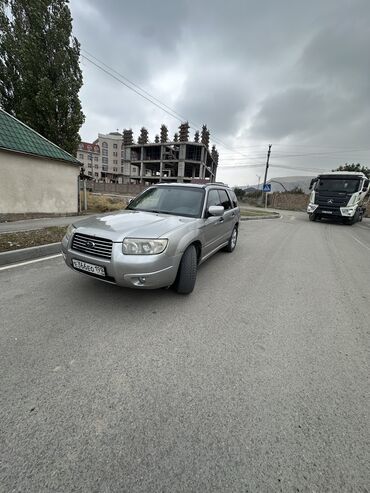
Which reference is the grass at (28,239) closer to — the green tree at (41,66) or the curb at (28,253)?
the curb at (28,253)

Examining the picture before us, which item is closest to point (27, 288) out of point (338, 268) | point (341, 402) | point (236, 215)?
point (341, 402)

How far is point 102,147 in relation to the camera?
82.7m

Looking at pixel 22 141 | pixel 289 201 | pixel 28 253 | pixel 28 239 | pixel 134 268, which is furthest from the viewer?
pixel 289 201

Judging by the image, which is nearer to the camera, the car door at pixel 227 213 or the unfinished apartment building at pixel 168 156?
the car door at pixel 227 213

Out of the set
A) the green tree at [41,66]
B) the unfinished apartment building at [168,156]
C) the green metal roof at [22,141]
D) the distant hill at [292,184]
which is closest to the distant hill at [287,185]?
the distant hill at [292,184]

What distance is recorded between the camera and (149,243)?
288 centimetres

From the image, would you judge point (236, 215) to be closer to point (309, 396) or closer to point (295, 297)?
point (295, 297)

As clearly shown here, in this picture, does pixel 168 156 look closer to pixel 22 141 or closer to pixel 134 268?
pixel 22 141

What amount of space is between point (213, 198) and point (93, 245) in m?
2.61

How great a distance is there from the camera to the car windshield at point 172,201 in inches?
159

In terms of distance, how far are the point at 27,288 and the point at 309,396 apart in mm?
3870

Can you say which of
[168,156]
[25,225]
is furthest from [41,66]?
[168,156]

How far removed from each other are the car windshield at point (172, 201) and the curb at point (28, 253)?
2.46 m

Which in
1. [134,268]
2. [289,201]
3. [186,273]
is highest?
[289,201]
